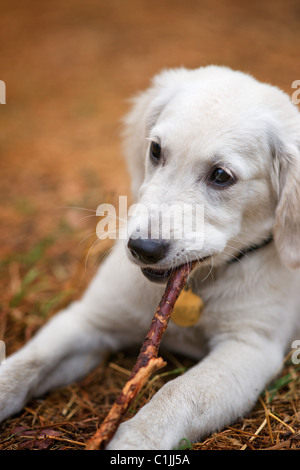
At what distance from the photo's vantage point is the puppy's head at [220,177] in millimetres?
2029

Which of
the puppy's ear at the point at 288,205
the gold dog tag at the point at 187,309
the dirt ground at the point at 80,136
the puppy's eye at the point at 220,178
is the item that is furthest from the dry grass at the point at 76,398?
the puppy's eye at the point at 220,178

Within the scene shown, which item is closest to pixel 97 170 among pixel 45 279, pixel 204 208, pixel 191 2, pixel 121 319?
pixel 45 279

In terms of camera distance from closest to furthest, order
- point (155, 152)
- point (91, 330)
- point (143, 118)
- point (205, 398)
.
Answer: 1. point (205, 398)
2. point (155, 152)
3. point (91, 330)
4. point (143, 118)

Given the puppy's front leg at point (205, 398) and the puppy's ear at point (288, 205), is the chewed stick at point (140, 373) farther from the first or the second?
the puppy's ear at point (288, 205)

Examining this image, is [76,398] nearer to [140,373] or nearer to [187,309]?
[187,309]

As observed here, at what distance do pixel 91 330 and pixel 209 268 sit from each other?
716 mm

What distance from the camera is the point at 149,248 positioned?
1.91 m

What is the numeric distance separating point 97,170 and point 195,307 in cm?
306

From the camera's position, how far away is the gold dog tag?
2420 millimetres

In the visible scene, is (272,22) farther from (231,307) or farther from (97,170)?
(231,307)

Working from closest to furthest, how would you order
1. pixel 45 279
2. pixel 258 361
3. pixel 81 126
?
pixel 258 361 < pixel 45 279 < pixel 81 126

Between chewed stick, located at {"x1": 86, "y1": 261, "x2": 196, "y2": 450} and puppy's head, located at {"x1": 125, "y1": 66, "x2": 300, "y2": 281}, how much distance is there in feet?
0.56

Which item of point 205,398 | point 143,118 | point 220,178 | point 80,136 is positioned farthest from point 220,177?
point 80,136

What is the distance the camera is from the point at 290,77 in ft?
22.4
